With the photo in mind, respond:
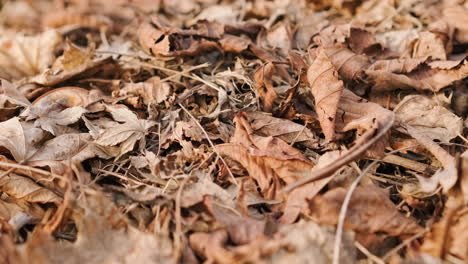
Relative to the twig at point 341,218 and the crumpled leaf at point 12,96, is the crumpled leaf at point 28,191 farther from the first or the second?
the twig at point 341,218

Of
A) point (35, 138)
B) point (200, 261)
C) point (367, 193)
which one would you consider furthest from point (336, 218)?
point (35, 138)

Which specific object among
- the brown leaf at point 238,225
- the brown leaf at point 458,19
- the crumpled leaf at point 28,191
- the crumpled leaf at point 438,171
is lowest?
the crumpled leaf at point 28,191

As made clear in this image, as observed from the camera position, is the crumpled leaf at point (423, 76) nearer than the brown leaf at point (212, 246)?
No

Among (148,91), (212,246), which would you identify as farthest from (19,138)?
(212,246)

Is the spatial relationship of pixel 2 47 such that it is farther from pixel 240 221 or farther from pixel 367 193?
pixel 367 193

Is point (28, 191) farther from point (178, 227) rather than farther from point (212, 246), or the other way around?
point (212, 246)

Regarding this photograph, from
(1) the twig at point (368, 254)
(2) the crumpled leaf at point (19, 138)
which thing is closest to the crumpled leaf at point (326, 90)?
(1) the twig at point (368, 254)

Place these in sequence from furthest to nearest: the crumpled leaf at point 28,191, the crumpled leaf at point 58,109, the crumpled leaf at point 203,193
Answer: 1. the crumpled leaf at point 58,109
2. the crumpled leaf at point 28,191
3. the crumpled leaf at point 203,193
